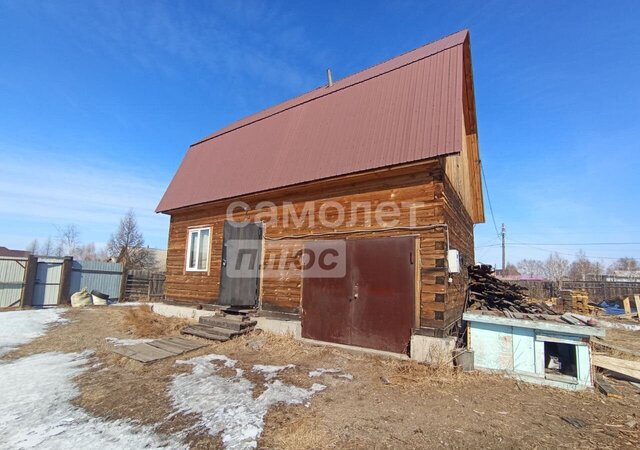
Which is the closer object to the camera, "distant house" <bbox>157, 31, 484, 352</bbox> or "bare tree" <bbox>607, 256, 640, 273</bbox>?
"distant house" <bbox>157, 31, 484, 352</bbox>

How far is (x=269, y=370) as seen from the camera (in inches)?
239

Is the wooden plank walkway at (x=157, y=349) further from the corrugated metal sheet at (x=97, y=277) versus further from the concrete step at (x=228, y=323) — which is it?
the corrugated metal sheet at (x=97, y=277)

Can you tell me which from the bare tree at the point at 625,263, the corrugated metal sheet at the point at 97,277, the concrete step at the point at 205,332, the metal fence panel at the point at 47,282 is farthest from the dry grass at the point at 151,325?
the bare tree at the point at 625,263

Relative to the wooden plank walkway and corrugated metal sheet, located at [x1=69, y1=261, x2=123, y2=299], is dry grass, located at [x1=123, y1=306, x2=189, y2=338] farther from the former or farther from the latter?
corrugated metal sheet, located at [x1=69, y1=261, x2=123, y2=299]

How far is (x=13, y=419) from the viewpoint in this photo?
13.5ft

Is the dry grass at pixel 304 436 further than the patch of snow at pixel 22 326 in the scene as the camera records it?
No

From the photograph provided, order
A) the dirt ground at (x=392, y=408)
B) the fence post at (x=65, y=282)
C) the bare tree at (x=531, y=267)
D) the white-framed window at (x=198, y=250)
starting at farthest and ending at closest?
the bare tree at (x=531, y=267)
the fence post at (x=65, y=282)
the white-framed window at (x=198, y=250)
the dirt ground at (x=392, y=408)

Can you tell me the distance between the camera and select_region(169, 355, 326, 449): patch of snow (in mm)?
3812

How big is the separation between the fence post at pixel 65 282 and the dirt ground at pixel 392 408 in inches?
497

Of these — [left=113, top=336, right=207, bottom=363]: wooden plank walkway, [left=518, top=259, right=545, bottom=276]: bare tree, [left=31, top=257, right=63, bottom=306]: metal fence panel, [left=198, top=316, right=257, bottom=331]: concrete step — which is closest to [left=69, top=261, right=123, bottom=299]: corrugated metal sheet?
[left=31, top=257, right=63, bottom=306]: metal fence panel

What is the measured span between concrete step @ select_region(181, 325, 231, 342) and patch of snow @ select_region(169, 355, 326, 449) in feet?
6.13

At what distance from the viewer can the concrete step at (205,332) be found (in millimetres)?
8055

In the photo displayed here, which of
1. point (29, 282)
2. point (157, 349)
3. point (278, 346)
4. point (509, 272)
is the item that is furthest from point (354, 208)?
point (509, 272)

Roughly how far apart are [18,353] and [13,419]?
14.3 ft
